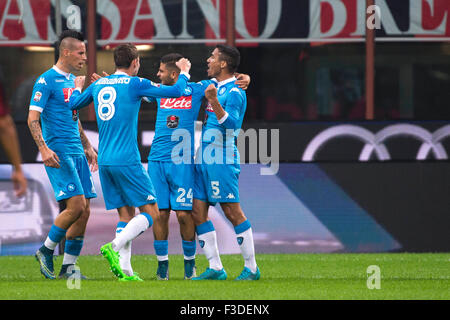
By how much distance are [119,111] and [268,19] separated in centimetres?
444

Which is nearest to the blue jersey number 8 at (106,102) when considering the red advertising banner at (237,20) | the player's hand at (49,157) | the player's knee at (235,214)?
the player's hand at (49,157)

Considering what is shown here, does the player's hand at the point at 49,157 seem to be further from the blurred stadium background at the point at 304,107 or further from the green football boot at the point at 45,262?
the blurred stadium background at the point at 304,107

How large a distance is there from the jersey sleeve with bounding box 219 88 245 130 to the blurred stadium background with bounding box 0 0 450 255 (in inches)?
128

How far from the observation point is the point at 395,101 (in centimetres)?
1145

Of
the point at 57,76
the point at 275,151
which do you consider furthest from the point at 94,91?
the point at 275,151

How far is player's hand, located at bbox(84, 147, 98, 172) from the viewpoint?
846 cm

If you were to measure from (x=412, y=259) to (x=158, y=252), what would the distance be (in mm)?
3490

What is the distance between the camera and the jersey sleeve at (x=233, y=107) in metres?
7.71

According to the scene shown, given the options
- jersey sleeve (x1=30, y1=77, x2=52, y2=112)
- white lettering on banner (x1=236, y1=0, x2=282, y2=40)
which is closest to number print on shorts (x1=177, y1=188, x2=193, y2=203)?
jersey sleeve (x1=30, y1=77, x2=52, y2=112)

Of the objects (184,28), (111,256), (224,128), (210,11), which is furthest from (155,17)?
(111,256)

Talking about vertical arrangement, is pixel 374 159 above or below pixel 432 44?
below

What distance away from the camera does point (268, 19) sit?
1152cm

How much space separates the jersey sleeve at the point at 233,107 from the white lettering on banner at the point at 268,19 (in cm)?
377

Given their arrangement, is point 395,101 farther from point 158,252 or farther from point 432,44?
point 158,252
